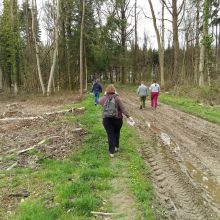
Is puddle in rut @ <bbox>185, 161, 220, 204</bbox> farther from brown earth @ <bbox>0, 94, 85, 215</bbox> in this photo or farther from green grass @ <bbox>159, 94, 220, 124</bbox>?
green grass @ <bbox>159, 94, 220, 124</bbox>

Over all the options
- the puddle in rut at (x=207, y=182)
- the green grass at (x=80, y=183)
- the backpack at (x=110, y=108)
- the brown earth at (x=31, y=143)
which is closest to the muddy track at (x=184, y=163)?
the puddle in rut at (x=207, y=182)

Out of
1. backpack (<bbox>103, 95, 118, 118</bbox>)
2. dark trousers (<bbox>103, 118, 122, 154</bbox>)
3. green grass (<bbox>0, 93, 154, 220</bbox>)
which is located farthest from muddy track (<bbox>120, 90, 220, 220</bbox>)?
backpack (<bbox>103, 95, 118, 118</bbox>)

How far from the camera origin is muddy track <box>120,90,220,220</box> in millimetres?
7258

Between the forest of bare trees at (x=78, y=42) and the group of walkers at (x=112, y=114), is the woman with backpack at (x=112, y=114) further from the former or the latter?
the forest of bare trees at (x=78, y=42)

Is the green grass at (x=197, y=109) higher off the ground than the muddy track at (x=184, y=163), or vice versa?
the green grass at (x=197, y=109)

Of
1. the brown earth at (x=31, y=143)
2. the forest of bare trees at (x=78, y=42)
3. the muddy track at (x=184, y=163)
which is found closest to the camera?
the muddy track at (x=184, y=163)

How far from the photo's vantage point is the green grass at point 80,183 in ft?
22.6

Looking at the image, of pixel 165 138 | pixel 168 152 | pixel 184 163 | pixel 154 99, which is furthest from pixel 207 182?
pixel 154 99

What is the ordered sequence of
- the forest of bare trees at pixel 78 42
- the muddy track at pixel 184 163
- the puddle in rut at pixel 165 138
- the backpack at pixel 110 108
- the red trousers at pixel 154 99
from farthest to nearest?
the forest of bare trees at pixel 78 42, the red trousers at pixel 154 99, the puddle in rut at pixel 165 138, the backpack at pixel 110 108, the muddy track at pixel 184 163

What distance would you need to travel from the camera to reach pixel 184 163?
1030 centimetres

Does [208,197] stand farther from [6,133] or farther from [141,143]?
[6,133]

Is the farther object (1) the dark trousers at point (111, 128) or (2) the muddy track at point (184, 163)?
(1) the dark trousers at point (111, 128)

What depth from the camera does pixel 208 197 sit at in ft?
25.4

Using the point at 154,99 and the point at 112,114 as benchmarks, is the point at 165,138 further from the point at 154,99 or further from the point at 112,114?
the point at 154,99
